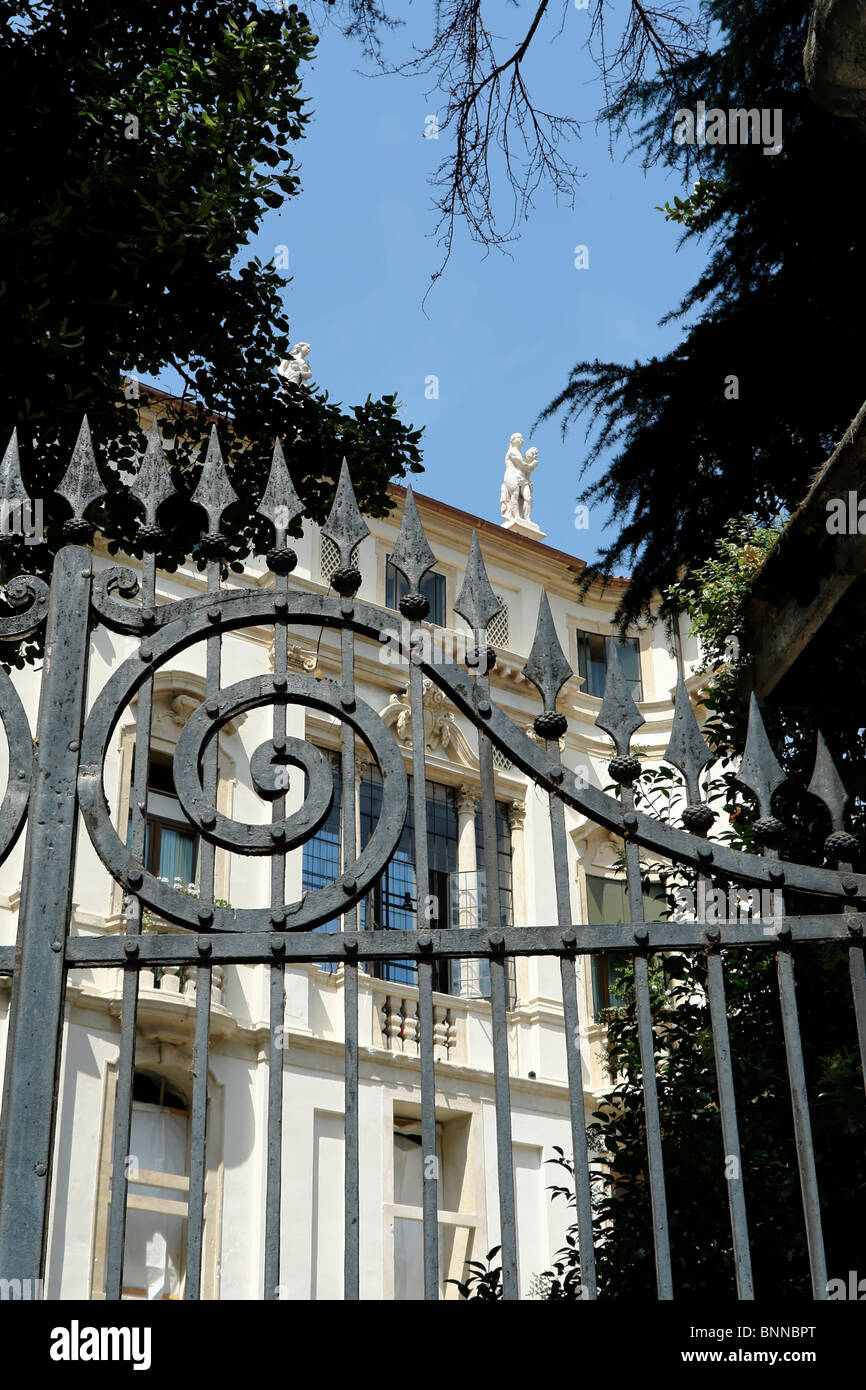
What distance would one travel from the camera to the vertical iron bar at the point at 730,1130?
3.18 m

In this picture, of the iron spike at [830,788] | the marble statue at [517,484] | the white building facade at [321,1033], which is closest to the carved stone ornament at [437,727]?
the white building facade at [321,1033]

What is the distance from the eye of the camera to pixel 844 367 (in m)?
6.46

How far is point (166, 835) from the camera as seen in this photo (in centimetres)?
1755

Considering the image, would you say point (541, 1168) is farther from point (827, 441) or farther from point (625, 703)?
point (625, 703)

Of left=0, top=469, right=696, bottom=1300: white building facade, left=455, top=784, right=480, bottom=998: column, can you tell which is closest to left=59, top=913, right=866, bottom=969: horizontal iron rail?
left=0, top=469, right=696, bottom=1300: white building facade

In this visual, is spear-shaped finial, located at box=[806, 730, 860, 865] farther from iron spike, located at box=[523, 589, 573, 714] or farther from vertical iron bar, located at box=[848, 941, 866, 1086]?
iron spike, located at box=[523, 589, 573, 714]

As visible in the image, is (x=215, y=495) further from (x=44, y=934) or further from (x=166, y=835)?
(x=166, y=835)

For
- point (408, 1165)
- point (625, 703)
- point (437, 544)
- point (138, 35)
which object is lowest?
point (625, 703)

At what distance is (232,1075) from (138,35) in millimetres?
11661

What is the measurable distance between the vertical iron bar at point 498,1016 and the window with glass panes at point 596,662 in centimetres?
1896

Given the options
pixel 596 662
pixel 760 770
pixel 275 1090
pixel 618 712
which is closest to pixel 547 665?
pixel 618 712

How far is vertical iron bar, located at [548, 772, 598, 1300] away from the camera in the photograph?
10.3 feet

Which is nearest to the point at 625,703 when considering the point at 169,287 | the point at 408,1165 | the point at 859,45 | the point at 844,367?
the point at 859,45

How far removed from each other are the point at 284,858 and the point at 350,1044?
1.38 feet
